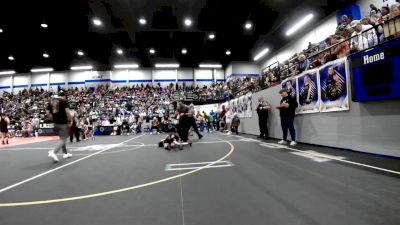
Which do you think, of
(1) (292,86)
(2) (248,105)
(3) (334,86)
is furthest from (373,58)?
(2) (248,105)

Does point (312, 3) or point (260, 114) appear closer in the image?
point (260, 114)

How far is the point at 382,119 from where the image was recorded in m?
4.97

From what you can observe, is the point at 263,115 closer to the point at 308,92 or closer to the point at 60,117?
the point at 308,92

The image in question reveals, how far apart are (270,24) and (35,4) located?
15482 mm

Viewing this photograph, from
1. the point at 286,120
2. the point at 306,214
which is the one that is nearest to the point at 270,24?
the point at 286,120

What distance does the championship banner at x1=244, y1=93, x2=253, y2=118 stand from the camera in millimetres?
13312

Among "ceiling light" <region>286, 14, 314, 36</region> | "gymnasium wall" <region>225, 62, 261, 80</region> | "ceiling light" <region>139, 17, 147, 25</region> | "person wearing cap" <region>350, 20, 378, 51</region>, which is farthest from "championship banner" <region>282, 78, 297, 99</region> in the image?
"gymnasium wall" <region>225, 62, 261, 80</region>

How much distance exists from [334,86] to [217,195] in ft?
17.6

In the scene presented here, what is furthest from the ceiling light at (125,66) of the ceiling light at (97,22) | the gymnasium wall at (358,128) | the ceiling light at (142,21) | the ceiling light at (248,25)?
the gymnasium wall at (358,128)

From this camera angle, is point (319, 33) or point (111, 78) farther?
point (111, 78)

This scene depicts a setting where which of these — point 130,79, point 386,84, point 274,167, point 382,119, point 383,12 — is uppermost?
point 130,79

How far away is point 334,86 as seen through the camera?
6461mm

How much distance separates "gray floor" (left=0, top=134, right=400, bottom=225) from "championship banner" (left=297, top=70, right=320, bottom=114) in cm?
302

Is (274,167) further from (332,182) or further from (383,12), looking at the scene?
(383,12)
